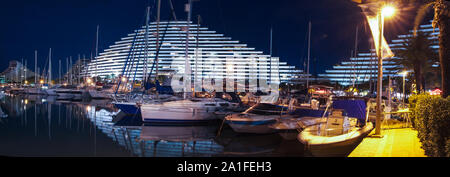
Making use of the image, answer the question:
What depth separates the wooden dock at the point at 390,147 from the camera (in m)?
7.70

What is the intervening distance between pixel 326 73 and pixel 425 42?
124 m

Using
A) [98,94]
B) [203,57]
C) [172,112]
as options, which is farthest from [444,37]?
[203,57]

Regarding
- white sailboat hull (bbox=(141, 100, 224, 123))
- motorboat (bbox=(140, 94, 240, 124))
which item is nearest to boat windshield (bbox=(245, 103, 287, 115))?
motorboat (bbox=(140, 94, 240, 124))

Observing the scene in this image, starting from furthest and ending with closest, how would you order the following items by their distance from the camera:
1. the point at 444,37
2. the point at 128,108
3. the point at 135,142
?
the point at 128,108 → the point at 135,142 → the point at 444,37

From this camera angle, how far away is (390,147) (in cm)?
867

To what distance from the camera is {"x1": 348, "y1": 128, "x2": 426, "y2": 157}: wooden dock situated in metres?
7.70

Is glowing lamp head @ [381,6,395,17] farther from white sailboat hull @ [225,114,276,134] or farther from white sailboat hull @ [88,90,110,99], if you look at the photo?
white sailboat hull @ [88,90,110,99]

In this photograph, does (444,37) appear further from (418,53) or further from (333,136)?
(418,53)

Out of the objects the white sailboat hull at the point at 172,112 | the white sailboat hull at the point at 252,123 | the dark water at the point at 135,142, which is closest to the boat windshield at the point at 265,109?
the white sailboat hull at the point at 252,123

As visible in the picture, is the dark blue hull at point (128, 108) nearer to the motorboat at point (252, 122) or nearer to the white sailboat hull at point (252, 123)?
the motorboat at point (252, 122)

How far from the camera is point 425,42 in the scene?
93.6 ft
